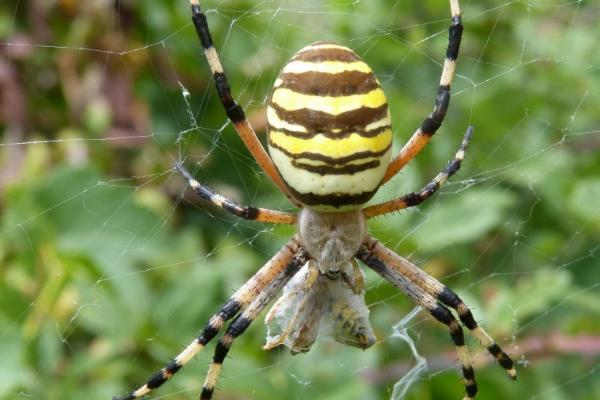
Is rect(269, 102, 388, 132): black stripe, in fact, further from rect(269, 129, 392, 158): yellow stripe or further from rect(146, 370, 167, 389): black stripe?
rect(146, 370, 167, 389): black stripe

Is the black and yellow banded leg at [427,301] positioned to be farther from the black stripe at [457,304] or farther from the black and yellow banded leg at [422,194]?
the black and yellow banded leg at [422,194]

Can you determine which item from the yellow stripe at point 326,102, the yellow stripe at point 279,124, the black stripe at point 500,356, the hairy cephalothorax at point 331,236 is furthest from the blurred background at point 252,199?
the yellow stripe at point 326,102

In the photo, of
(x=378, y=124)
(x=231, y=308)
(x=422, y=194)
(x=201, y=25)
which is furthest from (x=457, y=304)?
(x=201, y=25)

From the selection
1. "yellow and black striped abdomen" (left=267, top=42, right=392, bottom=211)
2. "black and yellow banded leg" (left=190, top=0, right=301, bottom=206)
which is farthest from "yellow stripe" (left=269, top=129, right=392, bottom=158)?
"black and yellow banded leg" (left=190, top=0, right=301, bottom=206)

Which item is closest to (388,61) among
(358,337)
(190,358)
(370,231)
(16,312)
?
(370,231)

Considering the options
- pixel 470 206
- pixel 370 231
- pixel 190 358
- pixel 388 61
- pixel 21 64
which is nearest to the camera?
pixel 190 358

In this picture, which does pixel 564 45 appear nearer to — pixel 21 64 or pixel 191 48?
pixel 191 48
